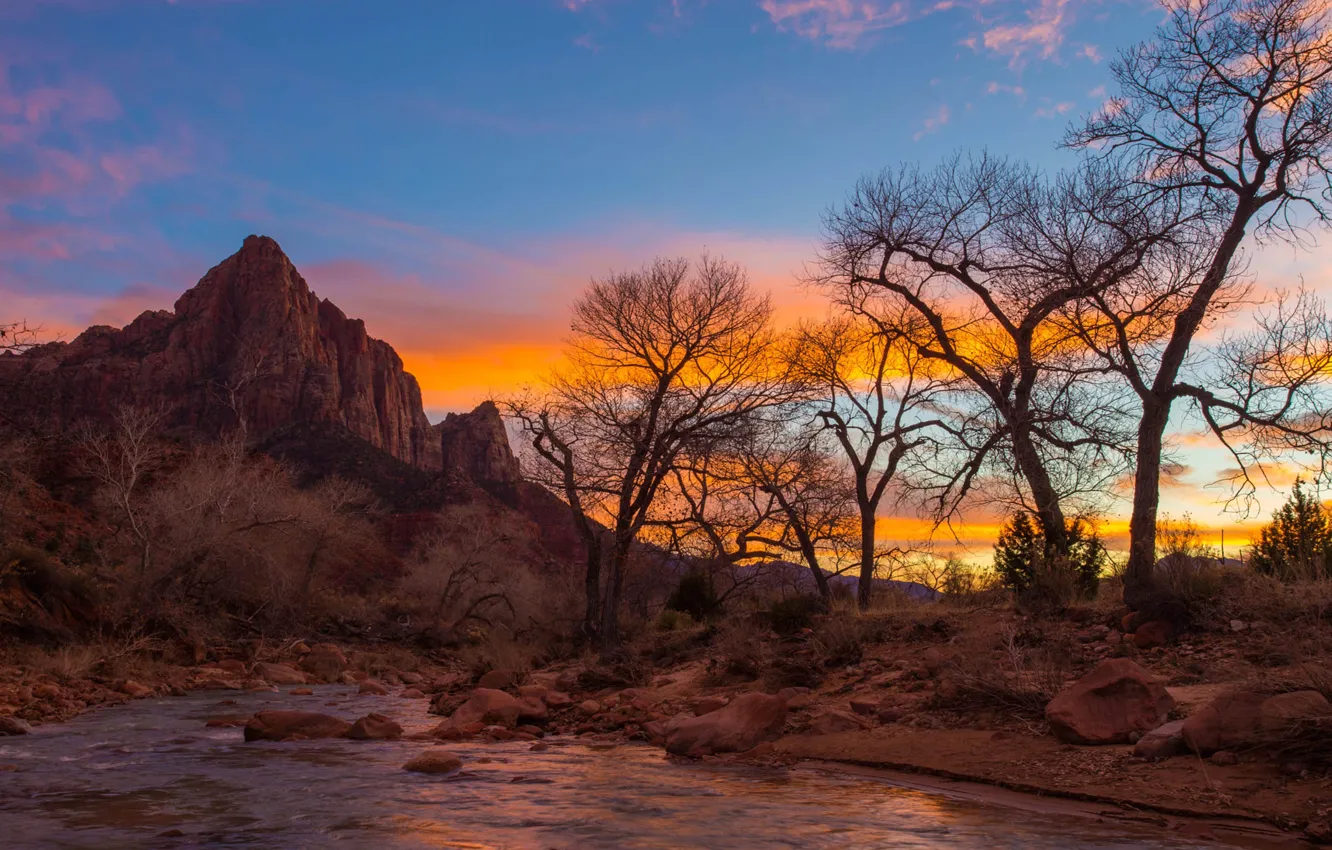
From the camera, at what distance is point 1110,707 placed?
762cm

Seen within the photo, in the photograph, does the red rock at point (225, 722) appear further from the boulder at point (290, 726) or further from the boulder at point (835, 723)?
the boulder at point (835, 723)

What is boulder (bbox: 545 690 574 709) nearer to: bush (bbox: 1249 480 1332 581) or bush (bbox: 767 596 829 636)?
bush (bbox: 767 596 829 636)

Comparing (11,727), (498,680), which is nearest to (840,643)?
(498,680)

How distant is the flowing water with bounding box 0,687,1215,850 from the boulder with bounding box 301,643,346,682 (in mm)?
12879

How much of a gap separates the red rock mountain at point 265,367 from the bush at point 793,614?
59.1 metres

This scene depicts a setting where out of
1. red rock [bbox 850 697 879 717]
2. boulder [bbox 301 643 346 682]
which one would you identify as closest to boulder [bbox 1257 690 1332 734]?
red rock [bbox 850 697 879 717]

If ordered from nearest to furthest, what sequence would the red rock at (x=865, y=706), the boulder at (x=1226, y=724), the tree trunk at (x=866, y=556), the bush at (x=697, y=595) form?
1. the boulder at (x=1226, y=724)
2. the red rock at (x=865, y=706)
3. the tree trunk at (x=866, y=556)
4. the bush at (x=697, y=595)

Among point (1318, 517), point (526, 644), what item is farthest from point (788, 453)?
point (1318, 517)

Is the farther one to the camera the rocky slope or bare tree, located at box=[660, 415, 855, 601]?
the rocky slope

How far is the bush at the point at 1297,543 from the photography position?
1048 cm

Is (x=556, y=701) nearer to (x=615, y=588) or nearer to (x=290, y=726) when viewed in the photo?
(x=290, y=726)

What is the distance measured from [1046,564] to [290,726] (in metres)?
10.5

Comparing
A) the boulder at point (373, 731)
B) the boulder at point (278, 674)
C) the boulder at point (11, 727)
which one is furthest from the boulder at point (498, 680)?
the boulder at point (11, 727)

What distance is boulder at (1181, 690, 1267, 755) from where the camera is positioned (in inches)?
255
